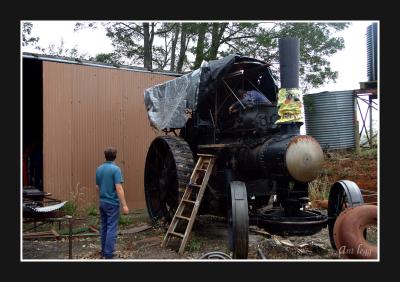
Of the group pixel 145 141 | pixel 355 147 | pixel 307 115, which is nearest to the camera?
pixel 145 141

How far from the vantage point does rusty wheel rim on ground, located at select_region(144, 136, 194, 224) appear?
28.0 ft

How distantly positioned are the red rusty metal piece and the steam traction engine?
2.03 feet

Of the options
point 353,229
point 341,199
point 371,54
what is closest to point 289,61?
Answer: point 341,199

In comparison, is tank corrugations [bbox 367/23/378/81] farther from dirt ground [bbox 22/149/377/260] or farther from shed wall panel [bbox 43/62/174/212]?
dirt ground [bbox 22/149/377/260]

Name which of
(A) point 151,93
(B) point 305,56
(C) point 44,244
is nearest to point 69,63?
(A) point 151,93

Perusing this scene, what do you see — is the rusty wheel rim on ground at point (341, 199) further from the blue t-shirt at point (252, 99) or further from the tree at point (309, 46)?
the tree at point (309, 46)

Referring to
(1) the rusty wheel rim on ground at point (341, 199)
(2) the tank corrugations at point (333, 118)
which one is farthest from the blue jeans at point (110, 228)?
(2) the tank corrugations at point (333, 118)

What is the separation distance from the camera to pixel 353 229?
604 centimetres

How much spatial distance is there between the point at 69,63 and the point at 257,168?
5840 mm

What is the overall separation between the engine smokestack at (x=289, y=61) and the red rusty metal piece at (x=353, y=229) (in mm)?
2002

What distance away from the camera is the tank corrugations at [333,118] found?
14.2 m

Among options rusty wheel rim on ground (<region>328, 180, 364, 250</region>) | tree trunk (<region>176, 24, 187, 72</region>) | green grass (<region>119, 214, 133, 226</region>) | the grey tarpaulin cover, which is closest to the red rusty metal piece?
rusty wheel rim on ground (<region>328, 180, 364, 250</region>)

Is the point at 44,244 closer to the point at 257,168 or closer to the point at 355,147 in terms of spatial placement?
the point at 257,168

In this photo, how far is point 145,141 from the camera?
12414 mm
